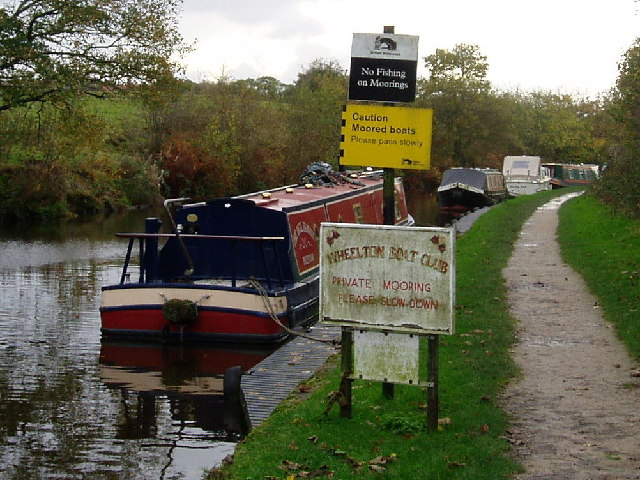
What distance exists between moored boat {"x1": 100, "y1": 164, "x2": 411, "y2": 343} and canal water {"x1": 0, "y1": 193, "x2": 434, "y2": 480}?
387mm

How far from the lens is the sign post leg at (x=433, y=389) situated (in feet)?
24.7

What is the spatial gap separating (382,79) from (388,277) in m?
Answer: 2.02

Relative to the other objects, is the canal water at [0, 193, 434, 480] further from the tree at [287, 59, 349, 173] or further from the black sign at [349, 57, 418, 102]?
the tree at [287, 59, 349, 173]

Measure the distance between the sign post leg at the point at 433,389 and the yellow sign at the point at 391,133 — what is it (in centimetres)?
198

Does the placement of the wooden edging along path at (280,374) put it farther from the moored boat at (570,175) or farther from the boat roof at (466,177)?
the moored boat at (570,175)

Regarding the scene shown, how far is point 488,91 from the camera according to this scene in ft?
227

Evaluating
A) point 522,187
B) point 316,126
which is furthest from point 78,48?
point 522,187

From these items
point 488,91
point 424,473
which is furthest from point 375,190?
point 488,91

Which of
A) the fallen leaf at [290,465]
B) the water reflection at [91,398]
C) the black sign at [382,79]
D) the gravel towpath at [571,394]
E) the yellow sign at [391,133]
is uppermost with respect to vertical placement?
the black sign at [382,79]

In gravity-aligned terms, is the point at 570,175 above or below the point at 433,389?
above

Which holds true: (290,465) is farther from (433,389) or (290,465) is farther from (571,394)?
(571,394)

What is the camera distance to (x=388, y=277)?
7.75 m

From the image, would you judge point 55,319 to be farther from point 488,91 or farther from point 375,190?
point 488,91

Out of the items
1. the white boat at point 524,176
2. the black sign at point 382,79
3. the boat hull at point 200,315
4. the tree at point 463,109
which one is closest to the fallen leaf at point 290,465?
the black sign at point 382,79
